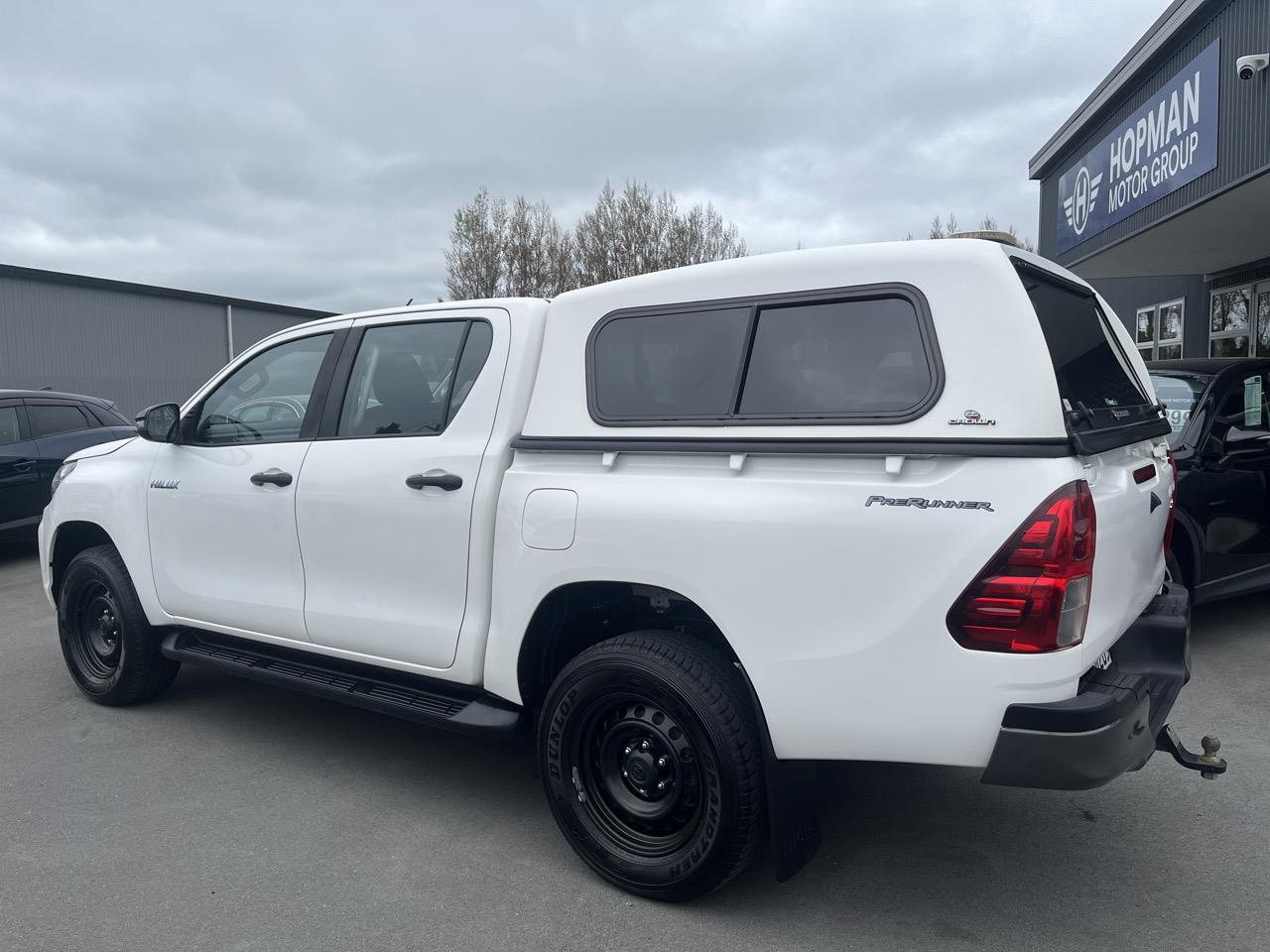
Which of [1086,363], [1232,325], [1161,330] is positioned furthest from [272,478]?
[1161,330]

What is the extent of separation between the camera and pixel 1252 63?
10.1m

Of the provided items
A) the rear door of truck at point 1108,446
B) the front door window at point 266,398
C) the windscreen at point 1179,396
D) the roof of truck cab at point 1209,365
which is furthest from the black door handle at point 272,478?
the roof of truck cab at point 1209,365

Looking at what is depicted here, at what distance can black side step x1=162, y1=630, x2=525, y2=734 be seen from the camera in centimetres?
355

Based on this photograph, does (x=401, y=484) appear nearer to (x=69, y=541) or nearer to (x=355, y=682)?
(x=355, y=682)

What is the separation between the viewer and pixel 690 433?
122 inches

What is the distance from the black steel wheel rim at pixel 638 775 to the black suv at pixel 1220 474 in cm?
372

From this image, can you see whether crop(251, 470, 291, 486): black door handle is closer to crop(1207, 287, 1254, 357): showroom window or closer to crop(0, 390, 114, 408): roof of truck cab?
crop(0, 390, 114, 408): roof of truck cab

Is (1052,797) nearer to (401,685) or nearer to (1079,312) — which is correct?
(1079,312)

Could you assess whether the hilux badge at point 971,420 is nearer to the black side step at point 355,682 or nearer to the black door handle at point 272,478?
the black side step at point 355,682

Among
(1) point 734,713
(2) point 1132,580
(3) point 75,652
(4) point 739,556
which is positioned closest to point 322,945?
(1) point 734,713

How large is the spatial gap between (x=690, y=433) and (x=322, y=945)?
1889 millimetres

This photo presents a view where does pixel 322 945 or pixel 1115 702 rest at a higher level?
pixel 1115 702

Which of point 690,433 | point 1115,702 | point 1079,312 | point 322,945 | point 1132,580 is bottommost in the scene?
point 322,945

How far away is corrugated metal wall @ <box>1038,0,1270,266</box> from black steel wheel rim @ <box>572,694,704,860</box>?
8858mm
